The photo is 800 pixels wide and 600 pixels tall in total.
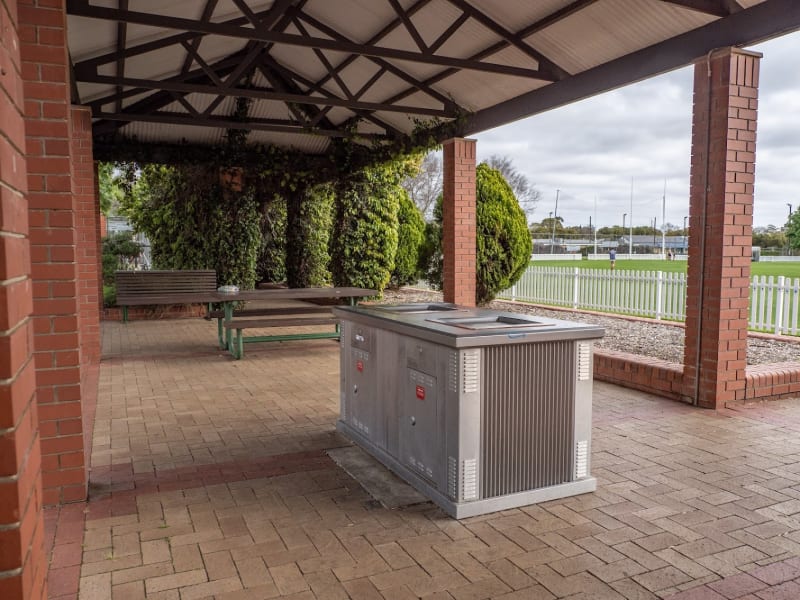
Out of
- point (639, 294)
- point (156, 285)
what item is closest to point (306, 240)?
point (156, 285)

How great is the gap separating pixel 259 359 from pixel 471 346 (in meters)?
5.19

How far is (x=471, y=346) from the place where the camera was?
10.3 ft

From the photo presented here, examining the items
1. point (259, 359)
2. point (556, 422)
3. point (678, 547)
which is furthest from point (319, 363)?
point (678, 547)

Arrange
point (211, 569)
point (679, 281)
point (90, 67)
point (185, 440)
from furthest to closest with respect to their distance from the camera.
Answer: point (679, 281)
point (90, 67)
point (185, 440)
point (211, 569)

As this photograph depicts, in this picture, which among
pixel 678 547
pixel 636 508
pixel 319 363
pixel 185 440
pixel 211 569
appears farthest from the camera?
pixel 319 363

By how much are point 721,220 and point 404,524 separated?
3.71 m

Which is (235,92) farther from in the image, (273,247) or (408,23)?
(273,247)

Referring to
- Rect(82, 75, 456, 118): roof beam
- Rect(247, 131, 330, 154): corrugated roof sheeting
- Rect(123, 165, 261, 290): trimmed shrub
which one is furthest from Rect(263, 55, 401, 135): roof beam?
Rect(123, 165, 261, 290): trimmed shrub

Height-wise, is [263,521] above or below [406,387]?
below

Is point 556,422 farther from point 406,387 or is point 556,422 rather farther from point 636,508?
point 406,387

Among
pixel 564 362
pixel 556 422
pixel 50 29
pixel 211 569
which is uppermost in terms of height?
pixel 50 29

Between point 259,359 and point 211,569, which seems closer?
point 211,569

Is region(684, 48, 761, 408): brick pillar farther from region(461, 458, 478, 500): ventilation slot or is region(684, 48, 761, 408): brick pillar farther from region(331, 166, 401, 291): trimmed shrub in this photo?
region(331, 166, 401, 291): trimmed shrub

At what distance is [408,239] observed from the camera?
1716 cm
